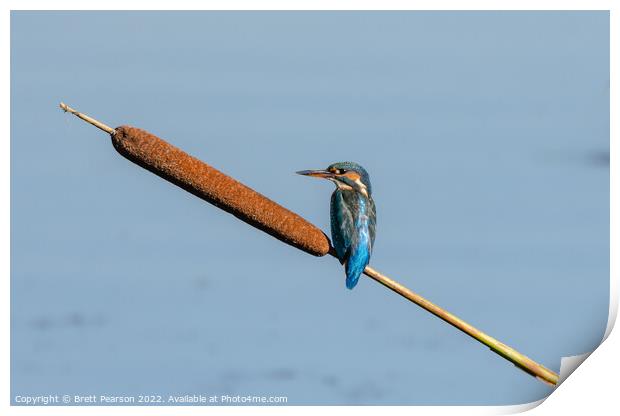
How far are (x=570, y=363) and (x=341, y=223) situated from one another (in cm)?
138

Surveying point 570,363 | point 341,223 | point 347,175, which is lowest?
point 570,363

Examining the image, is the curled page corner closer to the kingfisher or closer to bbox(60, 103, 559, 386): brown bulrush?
bbox(60, 103, 559, 386): brown bulrush

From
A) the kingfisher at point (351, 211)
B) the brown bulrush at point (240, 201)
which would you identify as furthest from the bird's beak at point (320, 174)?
the brown bulrush at point (240, 201)

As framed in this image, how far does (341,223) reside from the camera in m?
4.91

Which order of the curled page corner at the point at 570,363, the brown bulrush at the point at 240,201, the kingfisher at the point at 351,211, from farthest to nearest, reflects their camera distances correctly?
1. the kingfisher at the point at 351,211
2. the curled page corner at the point at 570,363
3. the brown bulrush at the point at 240,201

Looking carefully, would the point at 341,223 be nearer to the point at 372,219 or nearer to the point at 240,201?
the point at 372,219

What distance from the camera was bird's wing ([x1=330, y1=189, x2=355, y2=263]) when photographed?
4.83 metres

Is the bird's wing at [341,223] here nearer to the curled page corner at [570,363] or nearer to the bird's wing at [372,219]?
the bird's wing at [372,219]

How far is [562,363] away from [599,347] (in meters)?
0.19

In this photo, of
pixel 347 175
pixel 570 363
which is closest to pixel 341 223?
pixel 347 175

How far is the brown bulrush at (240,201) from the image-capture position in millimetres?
3320

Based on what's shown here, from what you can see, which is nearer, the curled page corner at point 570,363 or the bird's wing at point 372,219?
the curled page corner at point 570,363
